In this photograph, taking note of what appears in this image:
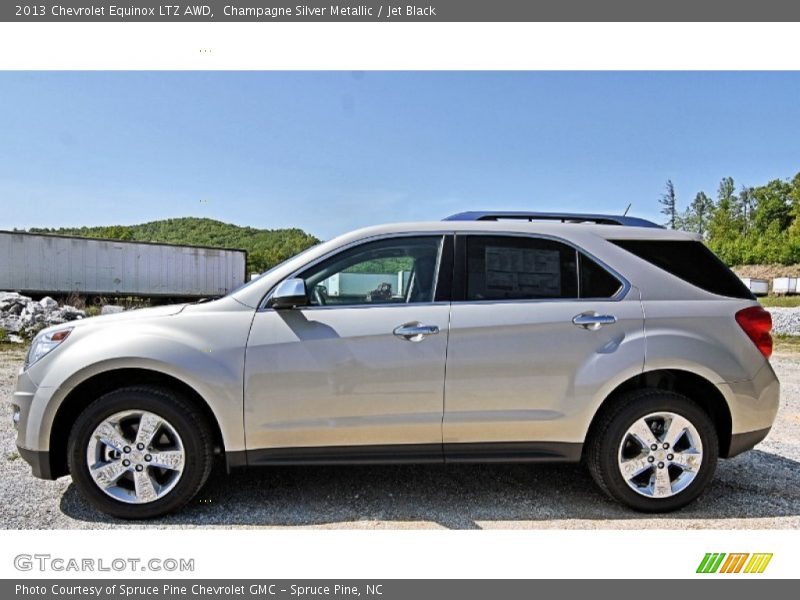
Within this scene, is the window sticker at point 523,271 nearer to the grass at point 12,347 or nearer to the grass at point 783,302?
the grass at point 12,347

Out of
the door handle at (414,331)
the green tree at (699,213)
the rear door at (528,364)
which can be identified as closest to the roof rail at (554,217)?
the rear door at (528,364)

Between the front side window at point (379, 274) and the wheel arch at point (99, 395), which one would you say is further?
the front side window at point (379, 274)

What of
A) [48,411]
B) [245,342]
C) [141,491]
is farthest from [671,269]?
[48,411]

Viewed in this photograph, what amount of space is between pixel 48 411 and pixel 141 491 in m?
0.76

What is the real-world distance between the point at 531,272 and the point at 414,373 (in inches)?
40.4

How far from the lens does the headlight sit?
9.65ft

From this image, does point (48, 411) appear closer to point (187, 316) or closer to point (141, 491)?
point (141, 491)

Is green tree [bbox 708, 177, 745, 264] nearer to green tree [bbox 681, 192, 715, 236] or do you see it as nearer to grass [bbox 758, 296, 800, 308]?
green tree [bbox 681, 192, 715, 236]

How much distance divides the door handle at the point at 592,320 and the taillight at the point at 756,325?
86 centimetres

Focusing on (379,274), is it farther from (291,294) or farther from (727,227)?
(727,227)

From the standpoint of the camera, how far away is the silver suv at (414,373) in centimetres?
284

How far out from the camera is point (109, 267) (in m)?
21.1

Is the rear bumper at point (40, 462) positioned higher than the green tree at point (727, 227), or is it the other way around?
the green tree at point (727, 227)

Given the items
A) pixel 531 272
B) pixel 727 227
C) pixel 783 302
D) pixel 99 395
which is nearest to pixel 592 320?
pixel 531 272
